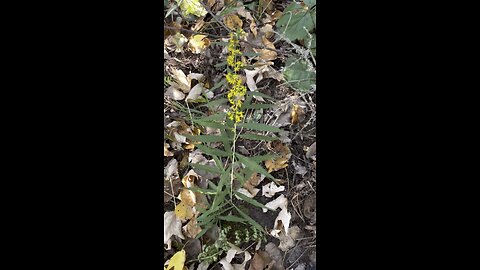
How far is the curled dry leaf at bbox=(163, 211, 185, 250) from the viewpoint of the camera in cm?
149

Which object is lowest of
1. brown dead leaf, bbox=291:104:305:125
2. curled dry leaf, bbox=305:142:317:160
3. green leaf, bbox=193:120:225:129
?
curled dry leaf, bbox=305:142:317:160

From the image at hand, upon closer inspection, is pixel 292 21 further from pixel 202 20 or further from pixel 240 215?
pixel 240 215

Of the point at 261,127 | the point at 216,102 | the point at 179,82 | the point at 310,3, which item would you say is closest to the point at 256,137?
the point at 261,127

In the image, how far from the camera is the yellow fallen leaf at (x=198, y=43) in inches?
59.9

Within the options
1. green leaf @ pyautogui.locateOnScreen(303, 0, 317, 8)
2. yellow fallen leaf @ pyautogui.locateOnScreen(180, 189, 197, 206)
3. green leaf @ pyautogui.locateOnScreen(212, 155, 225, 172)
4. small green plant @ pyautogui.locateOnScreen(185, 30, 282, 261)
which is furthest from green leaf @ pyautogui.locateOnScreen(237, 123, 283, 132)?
green leaf @ pyautogui.locateOnScreen(303, 0, 317, 8)

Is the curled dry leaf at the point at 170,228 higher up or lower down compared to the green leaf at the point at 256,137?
lower down

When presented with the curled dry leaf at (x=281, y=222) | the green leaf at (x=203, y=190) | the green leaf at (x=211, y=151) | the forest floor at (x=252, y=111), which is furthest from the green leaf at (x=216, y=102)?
the curled dry leaf at (x=281, y=222)

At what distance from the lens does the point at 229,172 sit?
1.50 m

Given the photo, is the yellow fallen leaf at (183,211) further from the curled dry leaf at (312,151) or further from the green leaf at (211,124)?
the curled dry leaf at (312,151)

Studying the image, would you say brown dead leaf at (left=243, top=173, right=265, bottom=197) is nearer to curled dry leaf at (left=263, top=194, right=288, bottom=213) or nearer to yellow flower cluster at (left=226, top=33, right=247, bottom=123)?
curled dry leaf at (left=263, top=194, right=288, bottom=213)

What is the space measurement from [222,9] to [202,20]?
0.20 ft

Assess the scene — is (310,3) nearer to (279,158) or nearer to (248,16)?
(248,16)

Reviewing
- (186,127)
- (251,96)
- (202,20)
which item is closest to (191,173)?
(186,127)

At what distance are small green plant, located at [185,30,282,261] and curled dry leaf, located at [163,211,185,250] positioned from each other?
0.17 ft
